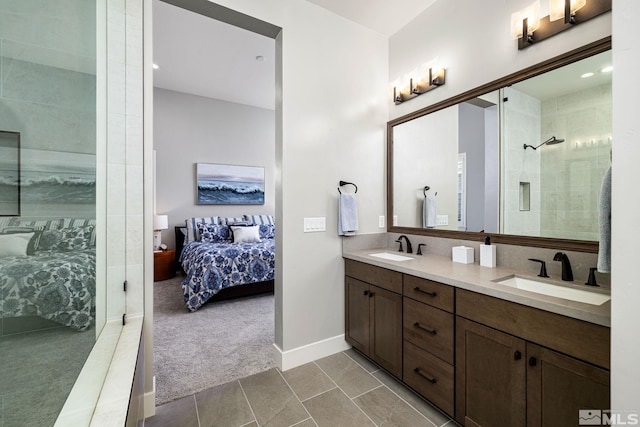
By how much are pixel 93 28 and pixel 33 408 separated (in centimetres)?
165

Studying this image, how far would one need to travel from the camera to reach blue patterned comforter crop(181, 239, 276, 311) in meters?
3.40

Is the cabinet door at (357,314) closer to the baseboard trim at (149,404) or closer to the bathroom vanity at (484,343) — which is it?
the bathroom vanity at (484,343)

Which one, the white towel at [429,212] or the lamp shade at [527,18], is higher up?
the lamp shade at [527,18]

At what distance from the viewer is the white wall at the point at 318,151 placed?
2191 millimetres

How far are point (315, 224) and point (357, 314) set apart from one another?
830mm

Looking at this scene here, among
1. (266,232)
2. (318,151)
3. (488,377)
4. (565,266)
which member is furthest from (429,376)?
(266,232)

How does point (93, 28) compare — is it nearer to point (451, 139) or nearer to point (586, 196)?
point (451, 139)

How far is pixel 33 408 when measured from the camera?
74 centimetres

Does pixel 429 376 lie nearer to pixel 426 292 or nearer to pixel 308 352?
pixel 426 292

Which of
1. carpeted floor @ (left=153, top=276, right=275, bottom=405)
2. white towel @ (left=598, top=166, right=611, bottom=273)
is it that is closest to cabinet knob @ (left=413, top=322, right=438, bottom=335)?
white towel @ (left=598, top=166, right=611, bottom=273)

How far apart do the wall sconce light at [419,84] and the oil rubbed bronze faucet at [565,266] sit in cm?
151

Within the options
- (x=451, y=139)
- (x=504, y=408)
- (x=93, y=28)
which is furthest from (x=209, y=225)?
(x=504, y=408)

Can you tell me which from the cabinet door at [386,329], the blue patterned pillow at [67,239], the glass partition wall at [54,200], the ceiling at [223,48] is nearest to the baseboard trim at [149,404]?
the glass partition wall at [54,200]

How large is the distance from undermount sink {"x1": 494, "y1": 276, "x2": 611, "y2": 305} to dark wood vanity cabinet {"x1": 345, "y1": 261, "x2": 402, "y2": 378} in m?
0.67
